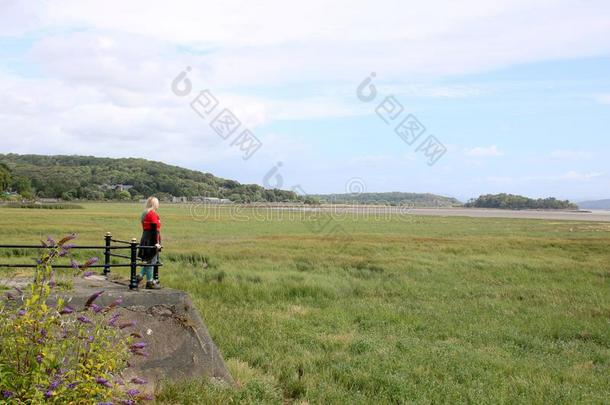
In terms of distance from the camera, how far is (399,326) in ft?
54.3

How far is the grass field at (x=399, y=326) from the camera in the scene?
10859 millimetres

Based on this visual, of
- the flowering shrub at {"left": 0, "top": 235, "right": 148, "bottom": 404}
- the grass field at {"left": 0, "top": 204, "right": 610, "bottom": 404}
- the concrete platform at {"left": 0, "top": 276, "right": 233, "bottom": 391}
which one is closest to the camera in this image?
the flowering shrub at {"left": 0, "top": 235, "right": 148, "bottom": 404}

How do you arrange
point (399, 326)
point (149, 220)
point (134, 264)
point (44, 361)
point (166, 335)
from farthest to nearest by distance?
point (399, 326), point (149, 220), point (134, 264), point (166, 335), point (44, 361)

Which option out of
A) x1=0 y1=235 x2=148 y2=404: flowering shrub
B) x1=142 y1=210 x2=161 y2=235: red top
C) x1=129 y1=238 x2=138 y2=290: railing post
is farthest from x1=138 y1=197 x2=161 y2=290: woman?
x1=0 y1=235 x2=148 y2=404: flowering shrub

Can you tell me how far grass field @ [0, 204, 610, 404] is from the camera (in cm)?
1086

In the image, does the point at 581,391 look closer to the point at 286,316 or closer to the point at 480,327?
the point at 480,327

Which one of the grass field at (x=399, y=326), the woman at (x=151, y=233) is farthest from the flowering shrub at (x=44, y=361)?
the woman at (x=151, y=233)

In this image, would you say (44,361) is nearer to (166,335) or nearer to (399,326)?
(166,335)

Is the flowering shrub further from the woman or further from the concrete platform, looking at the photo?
the woman

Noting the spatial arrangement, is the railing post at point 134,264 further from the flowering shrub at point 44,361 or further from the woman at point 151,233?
the flowering shrub at point 44,361

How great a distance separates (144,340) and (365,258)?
24856 mm

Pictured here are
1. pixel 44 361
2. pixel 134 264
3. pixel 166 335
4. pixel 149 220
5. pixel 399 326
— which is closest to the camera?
pixel 44 361

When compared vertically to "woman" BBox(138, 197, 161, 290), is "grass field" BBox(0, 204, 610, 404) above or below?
below

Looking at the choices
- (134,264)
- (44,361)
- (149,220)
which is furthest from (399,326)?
(44,361)
